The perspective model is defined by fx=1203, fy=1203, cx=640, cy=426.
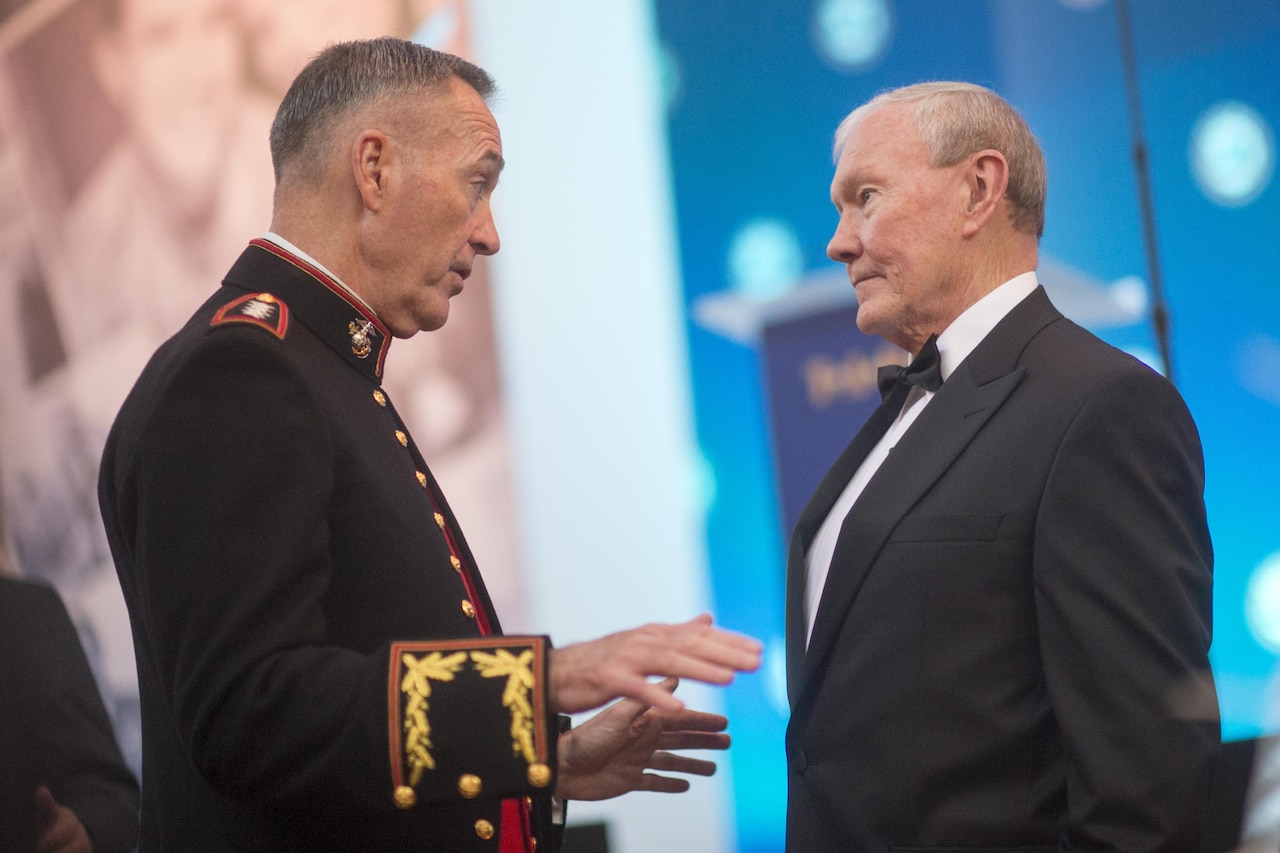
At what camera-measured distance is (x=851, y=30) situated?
3555 millimetres

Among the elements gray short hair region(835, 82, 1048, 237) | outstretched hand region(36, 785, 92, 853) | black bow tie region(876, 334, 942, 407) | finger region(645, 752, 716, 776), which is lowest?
outstretched hand region(36, 785, 92, 853)

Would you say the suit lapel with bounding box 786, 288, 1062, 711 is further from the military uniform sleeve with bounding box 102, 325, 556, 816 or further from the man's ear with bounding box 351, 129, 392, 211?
the man's ear with bounding box 351, 129, 392, 211

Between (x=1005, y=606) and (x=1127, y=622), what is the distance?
148mm

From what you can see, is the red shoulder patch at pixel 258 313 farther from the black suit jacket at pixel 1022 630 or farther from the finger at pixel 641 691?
the black suit jacket at pixel 1022 630

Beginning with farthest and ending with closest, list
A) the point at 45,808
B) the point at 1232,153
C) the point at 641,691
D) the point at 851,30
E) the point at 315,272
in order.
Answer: the point at 851,30 < the point at 1232,153 < the point at 45,808 < the point at 315,272 < the point at 641,691

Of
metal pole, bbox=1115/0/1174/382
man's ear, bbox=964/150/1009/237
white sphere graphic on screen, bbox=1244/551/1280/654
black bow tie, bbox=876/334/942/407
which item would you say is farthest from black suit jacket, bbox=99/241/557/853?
white sphere graphic on screen, bbox=1244/551/1280/654

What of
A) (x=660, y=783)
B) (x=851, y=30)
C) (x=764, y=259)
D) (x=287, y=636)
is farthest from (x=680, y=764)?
(x=851, y=30)

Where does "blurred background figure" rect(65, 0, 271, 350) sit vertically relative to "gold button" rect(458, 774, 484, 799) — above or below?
above

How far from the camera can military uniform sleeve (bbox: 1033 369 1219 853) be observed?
1348mm

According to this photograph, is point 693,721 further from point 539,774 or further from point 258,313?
point 258,313

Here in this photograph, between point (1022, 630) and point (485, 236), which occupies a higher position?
point (485, 236)

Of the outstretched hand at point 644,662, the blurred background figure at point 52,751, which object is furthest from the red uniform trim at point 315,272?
the blurred background figure at point 52,751

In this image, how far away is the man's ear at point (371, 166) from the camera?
1485mm

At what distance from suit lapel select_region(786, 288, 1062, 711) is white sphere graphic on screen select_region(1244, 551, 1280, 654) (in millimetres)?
1601
